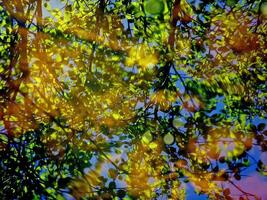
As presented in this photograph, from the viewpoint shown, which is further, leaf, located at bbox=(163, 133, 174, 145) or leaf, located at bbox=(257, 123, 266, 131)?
leaf, located at bbox=(163, 133, 174, 145)

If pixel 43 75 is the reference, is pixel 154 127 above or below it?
below

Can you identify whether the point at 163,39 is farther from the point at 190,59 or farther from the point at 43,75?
the point at 43,75

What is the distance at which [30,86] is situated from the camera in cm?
741

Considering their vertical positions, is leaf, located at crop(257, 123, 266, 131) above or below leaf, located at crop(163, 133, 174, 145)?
below

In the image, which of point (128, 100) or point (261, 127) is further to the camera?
point (128, 100)

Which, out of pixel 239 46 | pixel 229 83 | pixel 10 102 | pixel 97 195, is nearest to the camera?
pixel 97 195

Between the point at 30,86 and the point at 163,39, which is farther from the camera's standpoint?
the point at 163,39

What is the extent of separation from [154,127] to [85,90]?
1.94 meters

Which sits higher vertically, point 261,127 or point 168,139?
point 168,139

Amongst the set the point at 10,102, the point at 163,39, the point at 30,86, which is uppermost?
the point at 163,39

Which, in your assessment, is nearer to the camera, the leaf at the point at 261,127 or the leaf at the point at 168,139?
the leaf at the point at 261,127

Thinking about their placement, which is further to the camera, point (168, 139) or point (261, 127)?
point (168, 139)

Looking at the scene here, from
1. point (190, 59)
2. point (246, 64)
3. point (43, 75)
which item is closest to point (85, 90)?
point (43, 75)

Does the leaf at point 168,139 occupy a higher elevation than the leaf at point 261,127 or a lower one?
higher
